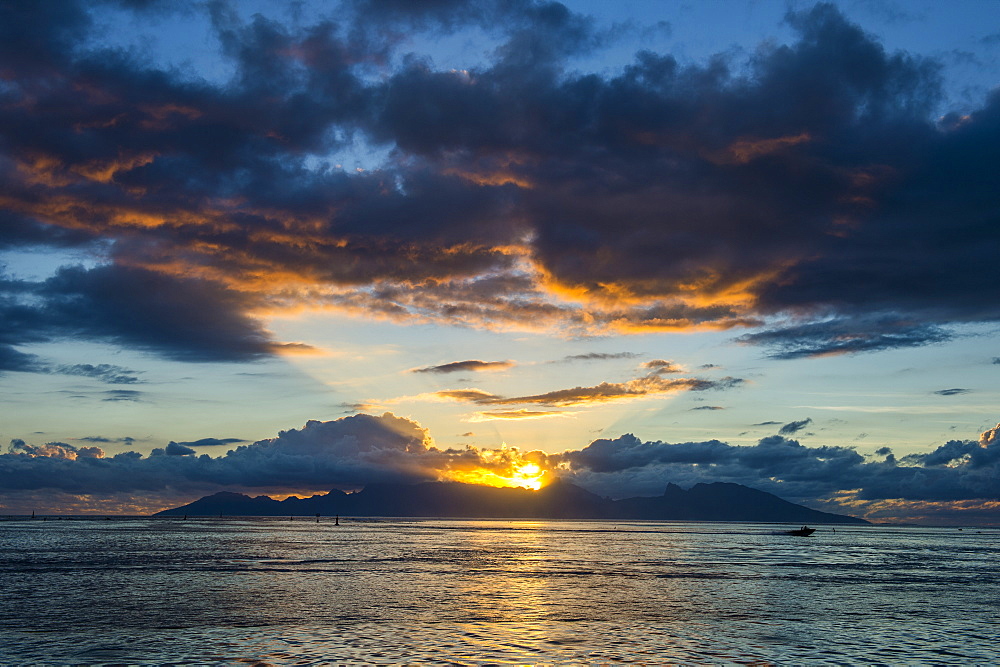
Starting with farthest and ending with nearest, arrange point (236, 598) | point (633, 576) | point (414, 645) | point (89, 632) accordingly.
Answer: point (633, 576) → point (236, 598) → point (89, 632) → point (414, 645)

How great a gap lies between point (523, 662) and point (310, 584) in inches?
1580

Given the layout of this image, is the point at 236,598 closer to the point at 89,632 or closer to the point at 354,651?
the point at 89,632

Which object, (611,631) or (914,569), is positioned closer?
(611,631)

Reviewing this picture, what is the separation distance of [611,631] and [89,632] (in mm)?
29161

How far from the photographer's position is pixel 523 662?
111ft

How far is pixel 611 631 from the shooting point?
43.0m

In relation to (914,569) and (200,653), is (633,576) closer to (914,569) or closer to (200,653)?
(914,569)

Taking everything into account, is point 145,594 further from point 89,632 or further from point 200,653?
point 200,653

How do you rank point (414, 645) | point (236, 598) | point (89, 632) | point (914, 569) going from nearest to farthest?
point (414, 645) < point (89, 632) < point (236, 598) < point (914, 569)

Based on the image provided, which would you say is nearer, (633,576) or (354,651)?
(354,651)

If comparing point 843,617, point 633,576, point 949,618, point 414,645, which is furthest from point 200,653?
point 633,576

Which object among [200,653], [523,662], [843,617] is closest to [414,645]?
[523,662]

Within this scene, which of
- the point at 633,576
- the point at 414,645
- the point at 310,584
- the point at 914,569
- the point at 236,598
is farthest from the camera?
the point at 914,569

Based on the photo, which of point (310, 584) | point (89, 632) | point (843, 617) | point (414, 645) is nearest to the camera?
point (414, 645)
